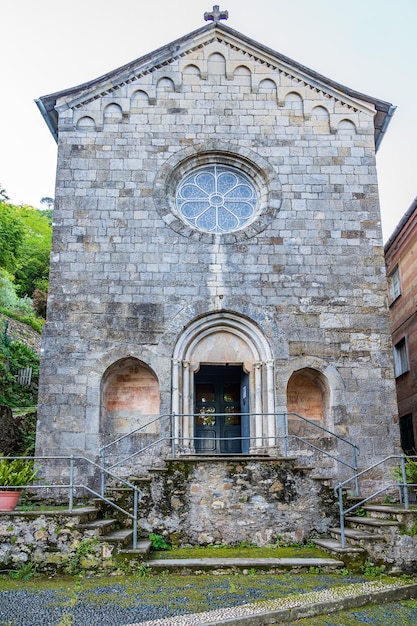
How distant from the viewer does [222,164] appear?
14.7 metres

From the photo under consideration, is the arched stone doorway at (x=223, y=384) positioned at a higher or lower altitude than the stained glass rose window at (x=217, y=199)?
lower

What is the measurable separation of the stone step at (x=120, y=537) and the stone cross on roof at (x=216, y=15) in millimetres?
12188

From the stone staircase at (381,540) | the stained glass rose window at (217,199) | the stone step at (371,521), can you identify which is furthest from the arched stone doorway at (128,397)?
the stone staircase at (381,540)

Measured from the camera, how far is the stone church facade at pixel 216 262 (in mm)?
12859

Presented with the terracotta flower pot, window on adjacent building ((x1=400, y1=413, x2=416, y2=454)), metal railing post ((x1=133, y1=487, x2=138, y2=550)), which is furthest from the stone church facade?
window on adjacent building ((x1=400, y1=413, x2=416, y2=454))

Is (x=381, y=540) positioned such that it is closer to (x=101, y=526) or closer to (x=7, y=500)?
(x=101, y=526)

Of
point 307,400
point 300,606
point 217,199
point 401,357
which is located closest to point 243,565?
point 300,606

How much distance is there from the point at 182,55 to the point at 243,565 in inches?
458

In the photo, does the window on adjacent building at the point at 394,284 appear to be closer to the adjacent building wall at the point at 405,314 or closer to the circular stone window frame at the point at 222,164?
the adjacent building wall at the point at 405,314

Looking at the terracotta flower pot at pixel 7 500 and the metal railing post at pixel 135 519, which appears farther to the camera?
the metal railing post at pixel 135 519

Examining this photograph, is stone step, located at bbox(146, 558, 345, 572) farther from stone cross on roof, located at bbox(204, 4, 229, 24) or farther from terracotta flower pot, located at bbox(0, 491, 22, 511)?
stone cross on roof, located at bbox(204, 4, 229, 24)

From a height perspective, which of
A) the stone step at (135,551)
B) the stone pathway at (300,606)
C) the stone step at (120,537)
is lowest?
the stone pathway at (300,606)

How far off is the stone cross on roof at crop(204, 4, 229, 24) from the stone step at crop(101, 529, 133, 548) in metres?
12.2

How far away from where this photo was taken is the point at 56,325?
42.7 feet
